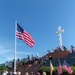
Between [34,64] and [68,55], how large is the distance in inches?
180

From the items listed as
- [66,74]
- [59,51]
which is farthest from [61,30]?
[66,74]

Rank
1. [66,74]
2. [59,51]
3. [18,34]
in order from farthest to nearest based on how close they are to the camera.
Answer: [59,51] → [66,74] → [18,34]

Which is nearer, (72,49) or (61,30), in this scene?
(72,49)

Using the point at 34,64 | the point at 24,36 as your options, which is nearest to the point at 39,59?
the point at 34,64

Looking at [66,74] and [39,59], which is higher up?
[39,59]

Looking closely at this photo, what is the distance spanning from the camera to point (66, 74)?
1131 inches

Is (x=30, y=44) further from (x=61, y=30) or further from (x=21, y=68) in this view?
(x=61, y=30)

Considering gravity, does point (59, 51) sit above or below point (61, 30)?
below

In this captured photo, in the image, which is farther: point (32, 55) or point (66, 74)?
point (32, 55)

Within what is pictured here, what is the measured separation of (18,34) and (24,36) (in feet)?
1.94

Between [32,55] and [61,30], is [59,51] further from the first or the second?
[61,30]

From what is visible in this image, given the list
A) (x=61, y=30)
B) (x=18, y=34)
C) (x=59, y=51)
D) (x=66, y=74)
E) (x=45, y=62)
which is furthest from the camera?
(x=61, y=30)

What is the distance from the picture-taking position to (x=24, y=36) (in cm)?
2638

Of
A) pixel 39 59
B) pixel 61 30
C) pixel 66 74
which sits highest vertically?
pixel 61 30
